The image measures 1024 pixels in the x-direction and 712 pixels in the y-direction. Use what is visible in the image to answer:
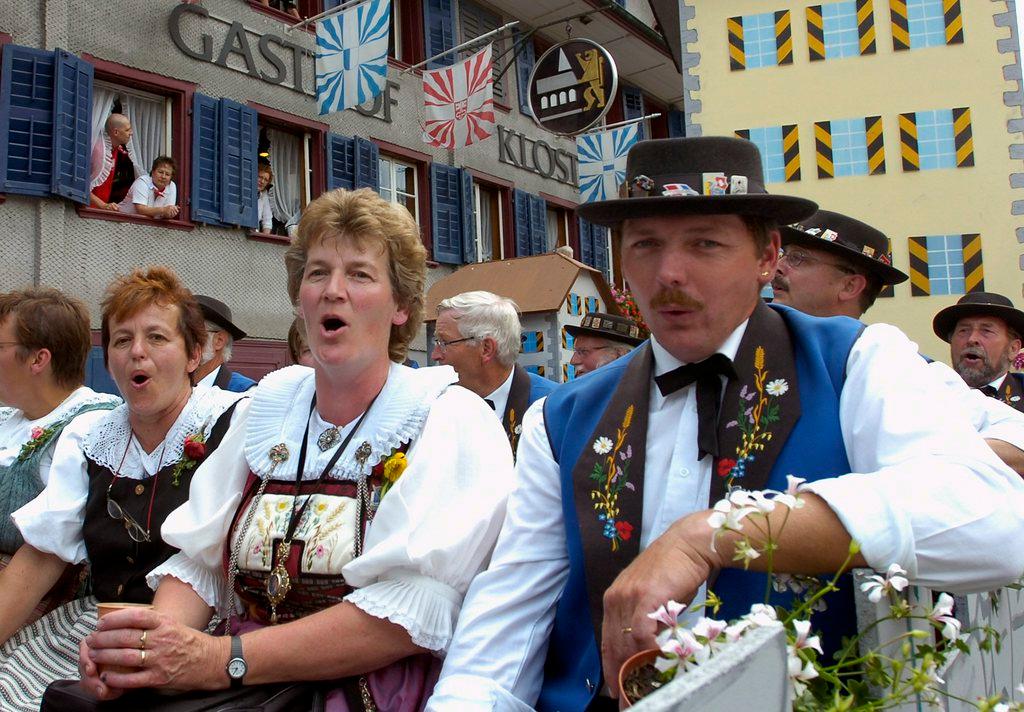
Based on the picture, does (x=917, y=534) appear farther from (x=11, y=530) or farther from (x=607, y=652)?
(x=11, y=530)

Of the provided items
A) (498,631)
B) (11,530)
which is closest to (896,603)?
(498,631)

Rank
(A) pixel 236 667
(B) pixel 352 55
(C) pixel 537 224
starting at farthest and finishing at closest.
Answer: (C) pixel 537 224 → (B) pixel 352 55 → (A) pixel 236 667

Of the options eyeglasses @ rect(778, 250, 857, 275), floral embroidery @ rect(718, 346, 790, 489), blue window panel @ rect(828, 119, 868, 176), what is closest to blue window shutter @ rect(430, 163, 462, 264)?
blue window panel @ rect(828, 119, 868, 176)

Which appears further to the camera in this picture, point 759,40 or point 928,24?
point 759,40

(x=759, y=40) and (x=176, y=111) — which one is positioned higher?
(x=759, y=40)

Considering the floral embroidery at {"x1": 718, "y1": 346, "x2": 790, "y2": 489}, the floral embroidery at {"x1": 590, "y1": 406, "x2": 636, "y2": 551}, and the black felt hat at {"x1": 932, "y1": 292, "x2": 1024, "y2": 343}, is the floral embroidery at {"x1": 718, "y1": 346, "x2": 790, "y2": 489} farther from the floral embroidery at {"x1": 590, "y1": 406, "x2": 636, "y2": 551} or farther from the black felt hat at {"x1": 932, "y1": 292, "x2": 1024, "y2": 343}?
the black felt hat at {"x1": 932, "y1": 292, "x2": 1024, "y2": 343}

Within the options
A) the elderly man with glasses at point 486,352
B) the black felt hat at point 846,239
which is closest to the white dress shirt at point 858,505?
the black felt hat at point 846,239

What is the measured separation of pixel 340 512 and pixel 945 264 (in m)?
14.4

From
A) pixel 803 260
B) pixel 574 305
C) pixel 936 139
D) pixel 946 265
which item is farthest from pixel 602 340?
pixel 936 139

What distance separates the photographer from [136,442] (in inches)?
124

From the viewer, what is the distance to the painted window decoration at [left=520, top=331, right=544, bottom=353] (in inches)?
315

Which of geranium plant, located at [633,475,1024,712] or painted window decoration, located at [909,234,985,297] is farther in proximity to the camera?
painted window decoration, located at [909,234,985,297]

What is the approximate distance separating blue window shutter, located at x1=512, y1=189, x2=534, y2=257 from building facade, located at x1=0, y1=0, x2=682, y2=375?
1.5 inches

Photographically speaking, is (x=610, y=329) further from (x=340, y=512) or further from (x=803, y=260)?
(x=340, y=512)
